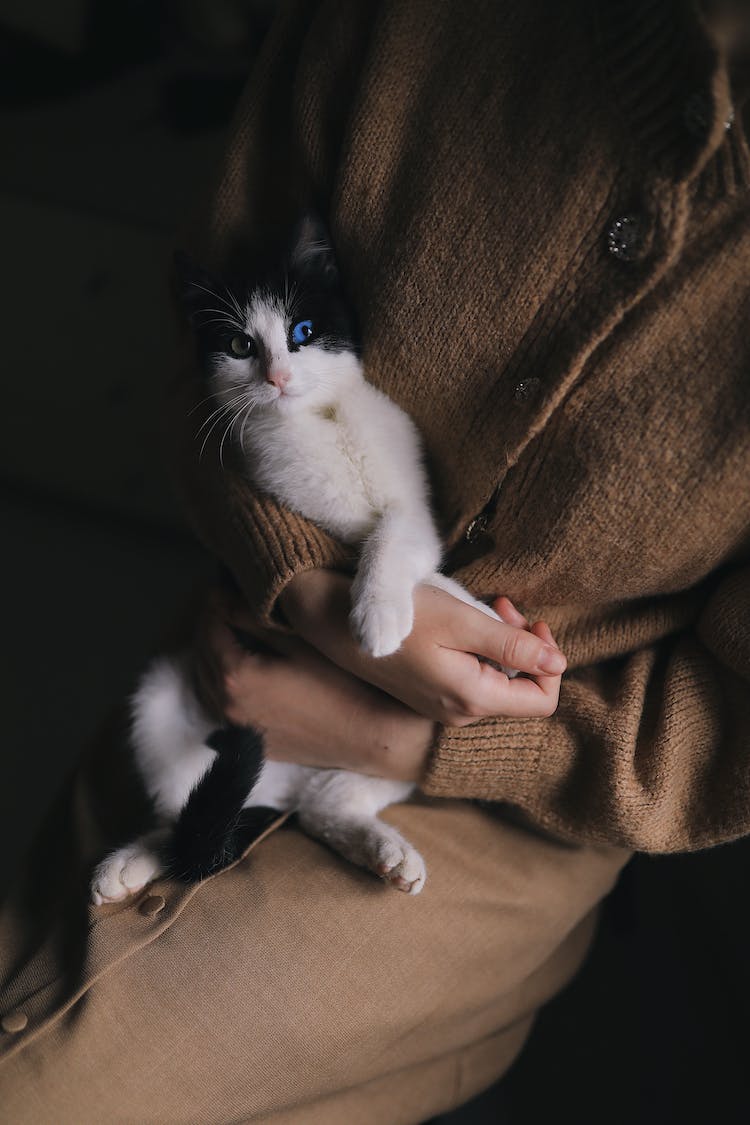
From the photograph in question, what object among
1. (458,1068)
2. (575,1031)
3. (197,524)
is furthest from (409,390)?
(575,1031)

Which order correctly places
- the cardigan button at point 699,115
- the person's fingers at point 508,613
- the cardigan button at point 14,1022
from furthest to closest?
the person's fingers at point 508,613
the cardigan button at point 14,1022
the cardigan button at point 699,115

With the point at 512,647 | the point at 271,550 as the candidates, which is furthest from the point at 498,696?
the point at 271,550

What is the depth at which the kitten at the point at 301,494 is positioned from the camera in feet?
2.83

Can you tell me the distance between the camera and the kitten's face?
917mm

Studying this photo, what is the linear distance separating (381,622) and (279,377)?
0.29 metres

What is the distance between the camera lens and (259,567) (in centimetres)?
90

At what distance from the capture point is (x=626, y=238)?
2.40 ft

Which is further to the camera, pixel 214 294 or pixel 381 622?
pixel 214 294

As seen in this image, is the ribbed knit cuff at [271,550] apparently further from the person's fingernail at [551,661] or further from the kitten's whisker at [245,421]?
the person's fingernail at [551,661]

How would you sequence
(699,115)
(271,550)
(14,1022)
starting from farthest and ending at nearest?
(271,550) → (14,1022) → (699,115)

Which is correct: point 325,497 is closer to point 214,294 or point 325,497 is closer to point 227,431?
point 227,431

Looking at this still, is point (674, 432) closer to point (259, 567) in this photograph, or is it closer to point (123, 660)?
point (259, 567)

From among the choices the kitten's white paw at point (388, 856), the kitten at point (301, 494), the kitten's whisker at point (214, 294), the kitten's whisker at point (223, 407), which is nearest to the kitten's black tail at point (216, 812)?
the kitten at point (301, 494)

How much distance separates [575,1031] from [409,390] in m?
1.01
